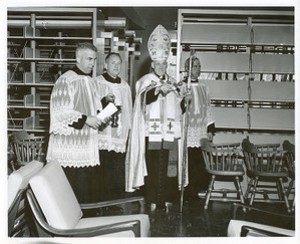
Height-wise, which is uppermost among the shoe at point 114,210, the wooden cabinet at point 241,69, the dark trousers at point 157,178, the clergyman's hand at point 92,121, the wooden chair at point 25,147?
the wooden cabinet at point 241,69

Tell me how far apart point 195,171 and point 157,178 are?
25.0 inches

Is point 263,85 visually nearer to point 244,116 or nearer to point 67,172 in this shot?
point 244,116

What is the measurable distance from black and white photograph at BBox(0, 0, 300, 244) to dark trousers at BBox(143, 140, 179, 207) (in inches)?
0.4

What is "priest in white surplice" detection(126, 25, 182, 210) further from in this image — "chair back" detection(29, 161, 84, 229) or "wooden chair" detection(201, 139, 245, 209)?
"chair back" detection(29, 161, 84, 229)

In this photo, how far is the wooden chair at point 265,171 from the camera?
4.02 meters

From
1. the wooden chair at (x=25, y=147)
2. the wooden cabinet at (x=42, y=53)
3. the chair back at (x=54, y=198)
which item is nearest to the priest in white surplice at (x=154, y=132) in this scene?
the wooden chair at (x=25, y=147)

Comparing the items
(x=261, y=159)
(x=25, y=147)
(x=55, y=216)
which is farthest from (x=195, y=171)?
(x=55, y=216)

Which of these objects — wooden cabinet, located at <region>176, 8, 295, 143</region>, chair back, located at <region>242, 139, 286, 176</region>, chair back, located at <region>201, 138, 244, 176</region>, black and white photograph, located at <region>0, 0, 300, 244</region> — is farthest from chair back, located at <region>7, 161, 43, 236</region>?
wooden cabinet, located at <region>176, 8, 295, 143</region>

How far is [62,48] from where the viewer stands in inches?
214

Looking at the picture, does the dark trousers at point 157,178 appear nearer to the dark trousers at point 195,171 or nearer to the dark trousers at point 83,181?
the dark trousers at point 195,171

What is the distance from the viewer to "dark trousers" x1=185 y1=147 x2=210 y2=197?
4.48 meters

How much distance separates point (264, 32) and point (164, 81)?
5.22 feet

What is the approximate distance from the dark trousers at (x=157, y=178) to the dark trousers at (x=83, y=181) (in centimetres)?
59
